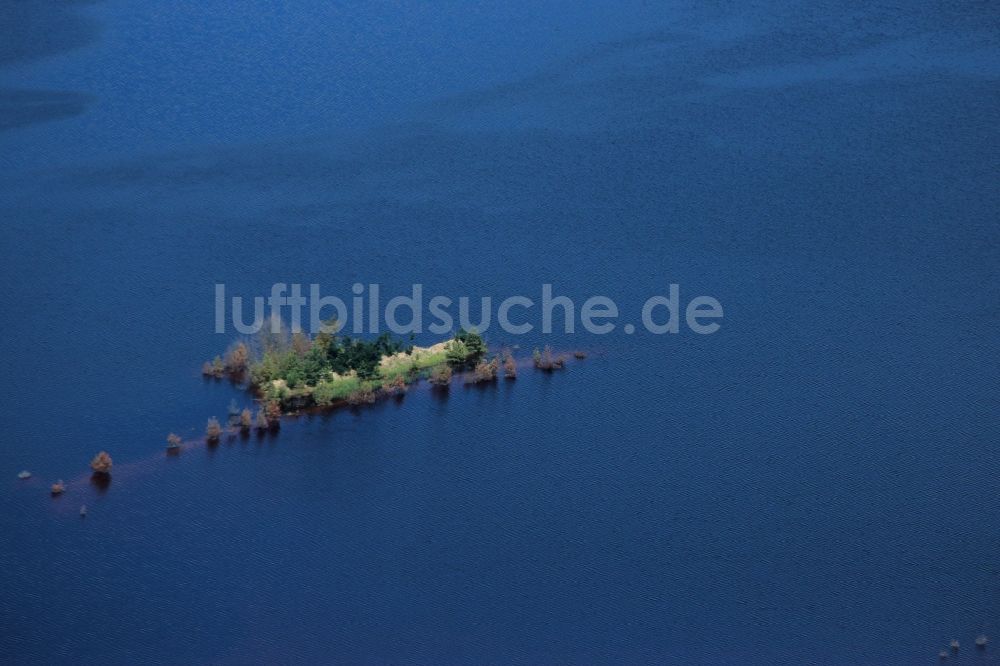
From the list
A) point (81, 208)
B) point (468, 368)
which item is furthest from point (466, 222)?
point (81, 208)

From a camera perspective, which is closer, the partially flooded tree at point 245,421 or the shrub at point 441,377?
the partially flooded tree at point 245,421

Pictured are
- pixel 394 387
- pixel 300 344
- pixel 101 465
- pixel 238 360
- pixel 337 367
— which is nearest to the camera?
pixel 101 465

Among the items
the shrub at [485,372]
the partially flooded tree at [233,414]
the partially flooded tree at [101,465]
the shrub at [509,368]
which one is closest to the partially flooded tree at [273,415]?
the partially flooded tree at [233,414]

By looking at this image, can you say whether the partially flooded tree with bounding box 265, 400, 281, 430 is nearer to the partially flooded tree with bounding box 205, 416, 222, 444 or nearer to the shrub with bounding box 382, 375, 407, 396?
the partially flooded tree with bounding box 205, 416, 222, 444

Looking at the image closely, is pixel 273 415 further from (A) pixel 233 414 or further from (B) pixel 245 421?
(A) pixel 233 414

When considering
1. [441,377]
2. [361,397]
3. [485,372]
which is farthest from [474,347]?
[361,397]

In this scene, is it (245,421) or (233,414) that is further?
(233,414)

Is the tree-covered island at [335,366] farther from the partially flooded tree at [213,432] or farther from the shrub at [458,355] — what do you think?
the partially flooded tree at [213,432]

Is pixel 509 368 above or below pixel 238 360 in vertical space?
below

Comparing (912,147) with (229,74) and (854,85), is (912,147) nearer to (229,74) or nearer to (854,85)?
(854,85)
